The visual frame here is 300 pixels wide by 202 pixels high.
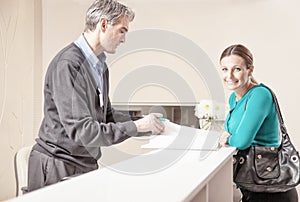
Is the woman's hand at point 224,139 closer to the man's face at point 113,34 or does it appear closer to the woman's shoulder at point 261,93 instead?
the woman's shoulder at point 261,93

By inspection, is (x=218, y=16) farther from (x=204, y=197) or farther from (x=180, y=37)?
(x=204, y=197)

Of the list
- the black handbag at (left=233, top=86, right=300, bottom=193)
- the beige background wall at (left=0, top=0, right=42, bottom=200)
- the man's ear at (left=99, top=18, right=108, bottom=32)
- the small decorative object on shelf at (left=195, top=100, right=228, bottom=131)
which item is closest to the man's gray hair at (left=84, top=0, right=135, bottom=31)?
the man's ear at (left=99, top=18, right=108, bottom=32)

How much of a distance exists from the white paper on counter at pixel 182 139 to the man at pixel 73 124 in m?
0.06

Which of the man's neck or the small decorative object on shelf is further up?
the man's neck

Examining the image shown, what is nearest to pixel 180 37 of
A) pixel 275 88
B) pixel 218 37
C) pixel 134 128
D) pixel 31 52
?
pixel 218 37

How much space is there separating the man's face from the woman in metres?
0.39

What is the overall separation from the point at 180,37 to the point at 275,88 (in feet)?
2.93

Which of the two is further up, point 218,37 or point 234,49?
point 218,37

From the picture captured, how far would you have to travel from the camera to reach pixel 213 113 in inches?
132

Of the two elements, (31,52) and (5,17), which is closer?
(5,17)

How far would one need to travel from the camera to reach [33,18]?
12.8 feet

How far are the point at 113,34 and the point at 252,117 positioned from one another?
567 millimetres

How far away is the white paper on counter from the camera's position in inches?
61.0

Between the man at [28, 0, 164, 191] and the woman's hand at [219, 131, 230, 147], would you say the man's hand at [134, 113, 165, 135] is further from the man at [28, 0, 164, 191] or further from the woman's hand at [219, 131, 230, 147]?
the woman's hand at [219, 131, 230, 147]
